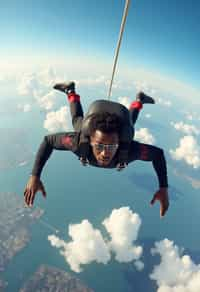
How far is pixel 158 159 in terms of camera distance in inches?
102

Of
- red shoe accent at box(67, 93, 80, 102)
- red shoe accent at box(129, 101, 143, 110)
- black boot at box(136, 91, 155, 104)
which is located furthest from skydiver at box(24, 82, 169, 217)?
black boot at box(136, 91, 155, 104)

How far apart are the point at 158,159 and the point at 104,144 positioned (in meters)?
0.85

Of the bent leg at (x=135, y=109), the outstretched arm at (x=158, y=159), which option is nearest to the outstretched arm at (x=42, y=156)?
the outstretched arm at (x=158, y=159)

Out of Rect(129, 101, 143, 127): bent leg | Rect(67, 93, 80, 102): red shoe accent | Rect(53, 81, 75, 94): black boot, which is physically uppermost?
Rect(53, 81, 75, 94): black boot

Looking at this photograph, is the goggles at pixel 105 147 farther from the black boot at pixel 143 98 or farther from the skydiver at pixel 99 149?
the black boot at pixel 143 98

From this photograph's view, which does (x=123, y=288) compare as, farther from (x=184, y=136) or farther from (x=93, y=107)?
(x=184, y=136)

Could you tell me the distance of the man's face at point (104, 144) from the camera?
2.08 metres

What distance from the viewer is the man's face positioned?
208 centimetres

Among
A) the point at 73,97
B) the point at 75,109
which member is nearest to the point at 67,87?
the point at 73,97

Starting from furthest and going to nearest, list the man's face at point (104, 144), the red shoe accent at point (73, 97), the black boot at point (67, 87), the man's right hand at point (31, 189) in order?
the black boot at point (67, 87) → the red shoe accent at point (73, 97) → the man's right hand at point (31, 189) → the man's face at point (104, 144)

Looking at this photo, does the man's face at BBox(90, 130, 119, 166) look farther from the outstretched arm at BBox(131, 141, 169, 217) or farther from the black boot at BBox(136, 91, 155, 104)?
the black boot at BBox(136, 91, 155, 104)

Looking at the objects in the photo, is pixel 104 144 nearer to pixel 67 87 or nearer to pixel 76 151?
pixel 76 151

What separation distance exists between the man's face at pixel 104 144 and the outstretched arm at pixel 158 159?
1.35 feet

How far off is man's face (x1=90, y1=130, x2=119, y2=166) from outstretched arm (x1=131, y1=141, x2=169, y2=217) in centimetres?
41
